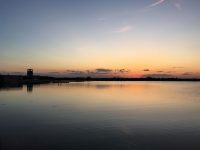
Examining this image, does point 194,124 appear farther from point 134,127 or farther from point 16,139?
point 16,139

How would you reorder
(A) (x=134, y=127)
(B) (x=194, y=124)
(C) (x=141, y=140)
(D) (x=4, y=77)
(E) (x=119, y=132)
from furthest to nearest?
(D) (x=4, y=77), (B) (x=194, y=124), (A) (x=134, y=127), (E) (x=119, y=132), (C) (x=141, y=140)

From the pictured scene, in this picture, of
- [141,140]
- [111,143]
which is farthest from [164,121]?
[111,143]

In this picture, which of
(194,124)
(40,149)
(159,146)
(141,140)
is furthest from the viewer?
(194,124)

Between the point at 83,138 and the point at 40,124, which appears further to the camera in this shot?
the point at 40,124

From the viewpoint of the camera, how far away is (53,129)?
60.5ft

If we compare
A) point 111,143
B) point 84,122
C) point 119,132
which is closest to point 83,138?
point 111,143

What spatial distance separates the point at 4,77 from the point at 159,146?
3764 inches

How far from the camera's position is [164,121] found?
22484 mm

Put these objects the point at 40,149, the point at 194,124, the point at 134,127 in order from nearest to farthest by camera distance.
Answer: the point at 40,149 → the point at 134,127 → the point at 194,124

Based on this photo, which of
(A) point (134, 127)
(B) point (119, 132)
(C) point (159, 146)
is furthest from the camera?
(A) point (134, 127)

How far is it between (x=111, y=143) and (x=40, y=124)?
24.8 feet

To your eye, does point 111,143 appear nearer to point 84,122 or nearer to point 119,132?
point 119,132

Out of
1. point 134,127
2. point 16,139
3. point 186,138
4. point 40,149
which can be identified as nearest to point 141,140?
point 186,138

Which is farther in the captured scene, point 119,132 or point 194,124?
point 194,124
